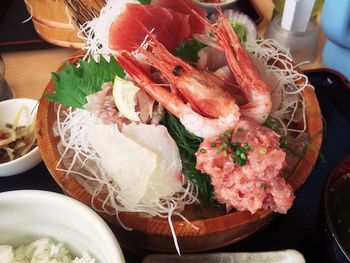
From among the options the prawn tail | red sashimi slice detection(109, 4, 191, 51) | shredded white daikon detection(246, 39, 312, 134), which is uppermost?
red sashimi slice detection(109, 4, 191, 51)

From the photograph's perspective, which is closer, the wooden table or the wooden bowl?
the wooden bowl

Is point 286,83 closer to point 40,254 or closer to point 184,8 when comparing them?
point 184,8

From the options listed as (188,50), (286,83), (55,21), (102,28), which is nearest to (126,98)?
(188,50)

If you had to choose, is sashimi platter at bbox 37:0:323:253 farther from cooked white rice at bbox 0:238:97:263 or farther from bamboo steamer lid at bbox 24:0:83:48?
bamboo steamer lid at bbox 24:0:83:48

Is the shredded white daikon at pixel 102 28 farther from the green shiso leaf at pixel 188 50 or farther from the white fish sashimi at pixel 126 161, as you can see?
the white fish sashimi at pixel 126 161

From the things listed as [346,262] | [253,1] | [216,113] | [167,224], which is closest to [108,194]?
[167,224]

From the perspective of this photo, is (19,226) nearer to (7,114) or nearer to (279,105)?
(7,114)

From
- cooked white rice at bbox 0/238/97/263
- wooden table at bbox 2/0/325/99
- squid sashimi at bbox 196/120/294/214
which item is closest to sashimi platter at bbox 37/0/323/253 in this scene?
squid sashimi at bbox 196/120/294/214
